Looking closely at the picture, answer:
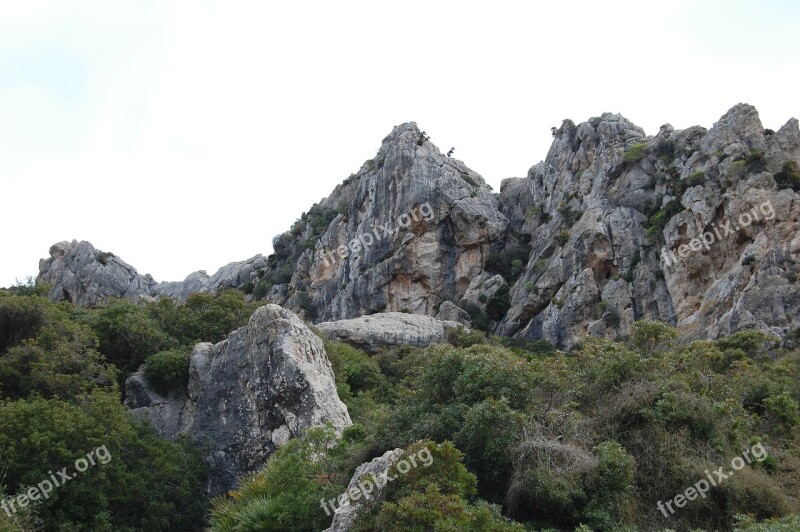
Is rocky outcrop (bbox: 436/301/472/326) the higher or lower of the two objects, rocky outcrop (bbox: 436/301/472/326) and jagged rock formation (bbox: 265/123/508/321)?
the lower

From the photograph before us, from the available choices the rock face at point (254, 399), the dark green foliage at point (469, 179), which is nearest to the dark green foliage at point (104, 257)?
the dark green foliage at point (469, 179)

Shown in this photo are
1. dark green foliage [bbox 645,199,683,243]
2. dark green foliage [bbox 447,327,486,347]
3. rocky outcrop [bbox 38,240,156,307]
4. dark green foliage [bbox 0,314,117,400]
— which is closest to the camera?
dark green foliage [bbox 0,314,117,400]

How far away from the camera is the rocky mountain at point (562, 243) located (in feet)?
128

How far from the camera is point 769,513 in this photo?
37.8 ft

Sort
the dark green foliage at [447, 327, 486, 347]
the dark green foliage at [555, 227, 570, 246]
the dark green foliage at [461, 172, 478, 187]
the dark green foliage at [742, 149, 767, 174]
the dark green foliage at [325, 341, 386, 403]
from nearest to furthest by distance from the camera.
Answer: the dark green foliage at [325, 341, 386, 403], the dark green foliage at [447, 327, 486, 347], the dark green foliage at [742, 149, 767, 174], the dark green foliage at [555, 227, 570, 246], the dark green foliage at [461, 172, 478, 187]

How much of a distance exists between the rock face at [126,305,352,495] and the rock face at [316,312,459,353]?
1640 centimetres

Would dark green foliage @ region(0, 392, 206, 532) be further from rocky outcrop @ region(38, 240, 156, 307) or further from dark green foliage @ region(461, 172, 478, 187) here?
rocky outcrop @ region(38, 240, 156, 307)

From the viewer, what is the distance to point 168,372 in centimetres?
2223

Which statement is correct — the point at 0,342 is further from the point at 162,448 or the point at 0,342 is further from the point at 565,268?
the point at 565,268

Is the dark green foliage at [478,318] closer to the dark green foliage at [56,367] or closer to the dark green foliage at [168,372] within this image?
the dark green foliage at [168,372]

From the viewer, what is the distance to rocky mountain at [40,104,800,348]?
128ft

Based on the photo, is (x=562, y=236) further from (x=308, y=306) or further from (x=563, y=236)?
(x=308, y=306)

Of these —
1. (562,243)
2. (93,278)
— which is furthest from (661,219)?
(93,278)

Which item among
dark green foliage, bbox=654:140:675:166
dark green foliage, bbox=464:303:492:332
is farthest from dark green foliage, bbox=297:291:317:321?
dark green foliage, bbox=654:140:675:166
